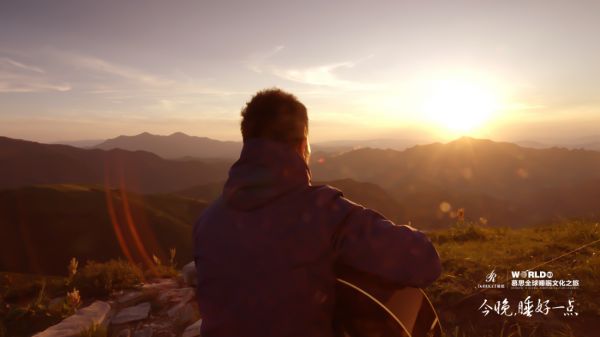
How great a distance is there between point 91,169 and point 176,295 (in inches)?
7473

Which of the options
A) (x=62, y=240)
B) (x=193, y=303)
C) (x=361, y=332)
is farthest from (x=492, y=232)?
(x=62, y=240)

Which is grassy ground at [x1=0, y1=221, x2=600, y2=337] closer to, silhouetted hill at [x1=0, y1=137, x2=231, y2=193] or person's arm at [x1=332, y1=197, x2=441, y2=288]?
person's arm at [x1=332, y1=197, x2=441, y2=288]

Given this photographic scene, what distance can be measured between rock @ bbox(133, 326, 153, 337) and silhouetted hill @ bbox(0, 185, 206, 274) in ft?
140

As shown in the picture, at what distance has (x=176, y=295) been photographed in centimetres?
530

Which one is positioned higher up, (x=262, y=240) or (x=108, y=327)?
(x=262, y=240)

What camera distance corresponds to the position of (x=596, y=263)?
181 inches

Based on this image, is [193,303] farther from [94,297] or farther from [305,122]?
[305,122]

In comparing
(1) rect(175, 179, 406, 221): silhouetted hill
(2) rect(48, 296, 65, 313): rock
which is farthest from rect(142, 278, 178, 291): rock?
(1) rect(175, 179, 406, 221): silhouetted hill

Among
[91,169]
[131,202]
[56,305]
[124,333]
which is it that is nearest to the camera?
[124,333]

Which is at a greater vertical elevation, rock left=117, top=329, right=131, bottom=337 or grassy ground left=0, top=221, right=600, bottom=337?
grassy ground left=0, top=221, right=600, bottom=337

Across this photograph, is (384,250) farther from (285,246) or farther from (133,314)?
(133,314)

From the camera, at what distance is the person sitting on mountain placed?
5.31 ft

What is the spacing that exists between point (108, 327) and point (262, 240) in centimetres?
402

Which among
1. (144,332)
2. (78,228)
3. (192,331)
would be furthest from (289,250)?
(78,228)
